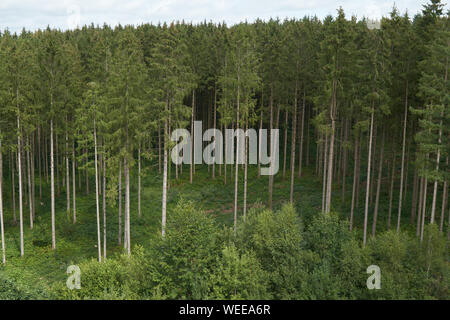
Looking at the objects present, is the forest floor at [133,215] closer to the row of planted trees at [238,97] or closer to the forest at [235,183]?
the forest at [235,183]

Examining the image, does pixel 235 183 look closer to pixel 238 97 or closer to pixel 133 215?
pixel 238 97

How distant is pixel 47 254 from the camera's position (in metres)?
27.8

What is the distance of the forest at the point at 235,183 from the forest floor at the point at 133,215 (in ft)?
0.54

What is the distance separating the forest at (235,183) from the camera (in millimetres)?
16656

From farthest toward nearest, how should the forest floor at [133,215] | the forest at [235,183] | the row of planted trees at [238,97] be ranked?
the forest floor at [133,215] < the row of planted trees at [238,97] < the forest at [235,183]

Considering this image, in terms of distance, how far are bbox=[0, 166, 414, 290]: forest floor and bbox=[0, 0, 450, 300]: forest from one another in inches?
6.5

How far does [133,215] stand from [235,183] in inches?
400

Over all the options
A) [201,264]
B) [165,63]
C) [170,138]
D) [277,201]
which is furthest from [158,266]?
[277,201]

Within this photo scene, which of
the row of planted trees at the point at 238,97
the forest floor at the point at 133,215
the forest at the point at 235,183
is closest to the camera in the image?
the forest at the point at 235,183

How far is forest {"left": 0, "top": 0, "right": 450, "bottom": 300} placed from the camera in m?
16.7

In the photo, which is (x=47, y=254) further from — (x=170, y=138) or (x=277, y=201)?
(x=277, y=201)

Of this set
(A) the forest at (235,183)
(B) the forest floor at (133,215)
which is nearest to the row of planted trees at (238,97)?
(A) the forest at (235,183)

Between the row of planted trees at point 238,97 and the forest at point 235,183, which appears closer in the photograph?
the forest at point 235,183

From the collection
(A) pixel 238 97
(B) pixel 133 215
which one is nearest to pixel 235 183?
(A) pixel 238 97
